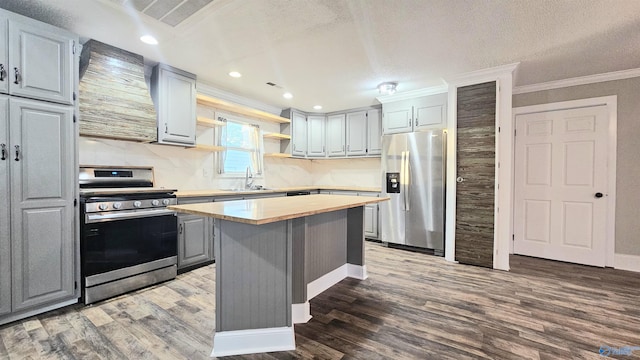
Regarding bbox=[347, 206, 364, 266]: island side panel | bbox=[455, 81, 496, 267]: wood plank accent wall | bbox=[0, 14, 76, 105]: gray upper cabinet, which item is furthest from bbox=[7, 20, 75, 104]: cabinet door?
bbox=[455, 81, 496, 267]: wood plank accent wall

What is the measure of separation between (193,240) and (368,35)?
2923 millimetres

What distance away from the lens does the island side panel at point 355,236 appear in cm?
301

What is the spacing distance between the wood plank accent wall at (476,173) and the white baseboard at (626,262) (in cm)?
162

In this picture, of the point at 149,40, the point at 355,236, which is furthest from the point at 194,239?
the point at 149,40

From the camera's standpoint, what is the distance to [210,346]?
71.0 inches

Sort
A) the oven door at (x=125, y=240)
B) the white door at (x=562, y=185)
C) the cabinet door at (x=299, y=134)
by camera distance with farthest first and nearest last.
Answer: the cabinet door at (x=299, y=134)
the white door at (x=562, y=185)
the oven door at (x=125, y=240)

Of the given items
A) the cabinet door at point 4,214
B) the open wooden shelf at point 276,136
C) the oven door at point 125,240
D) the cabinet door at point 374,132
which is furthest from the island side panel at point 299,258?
the cabinet door at point 374,132

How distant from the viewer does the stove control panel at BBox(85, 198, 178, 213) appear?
2391 millimetres

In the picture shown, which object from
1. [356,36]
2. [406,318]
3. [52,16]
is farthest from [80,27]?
[406,318]

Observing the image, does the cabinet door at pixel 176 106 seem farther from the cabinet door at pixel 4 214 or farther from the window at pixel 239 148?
the cabinet door at pixel 4 214

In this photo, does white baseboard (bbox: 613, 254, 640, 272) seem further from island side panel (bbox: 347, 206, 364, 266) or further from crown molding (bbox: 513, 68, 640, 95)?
island side panel (bbox: 347, 206, 364, 266)

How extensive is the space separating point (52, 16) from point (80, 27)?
19 centimetres

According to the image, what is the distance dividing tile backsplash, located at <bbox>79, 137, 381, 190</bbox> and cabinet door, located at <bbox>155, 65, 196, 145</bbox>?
14.2 inches

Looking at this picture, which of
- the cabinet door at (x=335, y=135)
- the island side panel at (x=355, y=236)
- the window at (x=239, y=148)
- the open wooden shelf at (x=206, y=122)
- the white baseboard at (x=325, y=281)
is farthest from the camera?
the cabinet door at (x=335, y=135)
